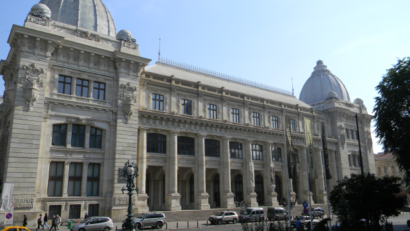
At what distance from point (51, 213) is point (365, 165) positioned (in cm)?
6082

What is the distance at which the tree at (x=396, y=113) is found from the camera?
27.1m

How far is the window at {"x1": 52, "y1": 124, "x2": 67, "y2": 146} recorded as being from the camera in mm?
33781

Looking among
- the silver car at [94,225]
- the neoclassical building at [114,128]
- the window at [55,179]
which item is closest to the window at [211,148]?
the neoclassical building at [114,128]

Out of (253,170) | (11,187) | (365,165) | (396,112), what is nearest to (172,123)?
(253,170)

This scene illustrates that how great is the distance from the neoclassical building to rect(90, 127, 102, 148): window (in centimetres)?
11

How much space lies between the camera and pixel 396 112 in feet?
91.4

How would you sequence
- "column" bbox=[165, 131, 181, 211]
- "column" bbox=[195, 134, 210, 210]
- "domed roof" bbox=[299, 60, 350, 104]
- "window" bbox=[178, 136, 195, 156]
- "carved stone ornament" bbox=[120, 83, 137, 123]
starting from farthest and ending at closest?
"domed roof" bbox=[299, 60, 350, 104]
"window" bbox=[178, 136, 195, 156]
"column" bbox=[195, 134, 210, 210]
"column" bbox=[165, 131, 181, 211]
"carved stone ornament" bbox=[120, 83, 137, 123]

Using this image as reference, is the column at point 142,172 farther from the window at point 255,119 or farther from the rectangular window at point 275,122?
the rectangular window at point 275,122

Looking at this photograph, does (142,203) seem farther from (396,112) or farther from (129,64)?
(396,112)

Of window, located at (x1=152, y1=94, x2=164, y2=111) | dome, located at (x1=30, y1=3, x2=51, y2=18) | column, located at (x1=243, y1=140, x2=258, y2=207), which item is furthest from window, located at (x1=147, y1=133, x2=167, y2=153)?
dome, located at (x1=30, y1=3, x2=51, y2=18)

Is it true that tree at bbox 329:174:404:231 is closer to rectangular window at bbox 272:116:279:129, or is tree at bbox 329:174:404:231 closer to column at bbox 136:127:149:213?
column at bbox 136:127:149:213

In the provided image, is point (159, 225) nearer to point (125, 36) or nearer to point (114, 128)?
point (114, 128)

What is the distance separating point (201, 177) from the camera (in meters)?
43.6

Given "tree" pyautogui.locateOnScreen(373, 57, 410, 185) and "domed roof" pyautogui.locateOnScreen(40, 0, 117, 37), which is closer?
"tree" pyautogui.locateOnScreen(373, 57, 410, 185)
